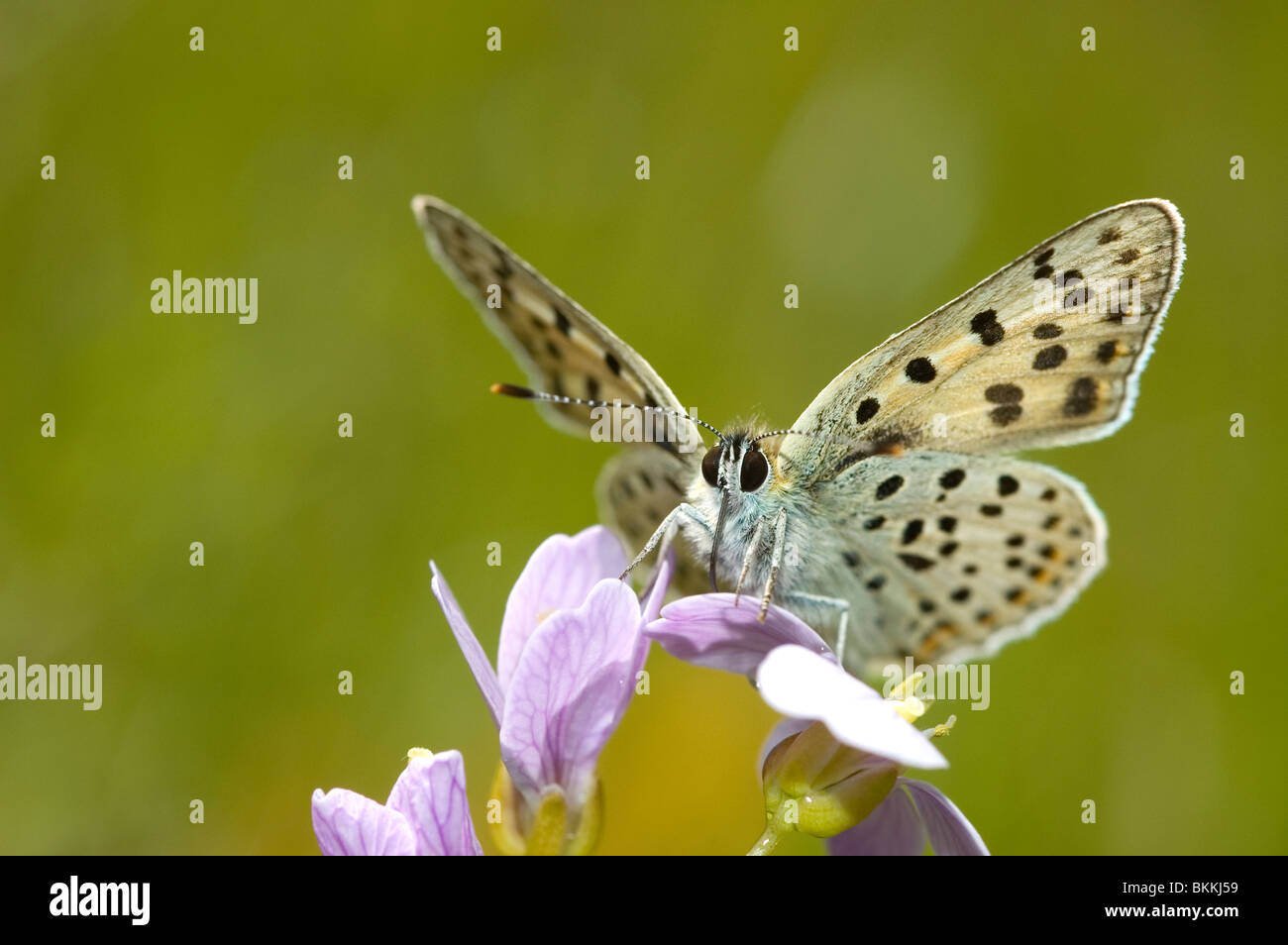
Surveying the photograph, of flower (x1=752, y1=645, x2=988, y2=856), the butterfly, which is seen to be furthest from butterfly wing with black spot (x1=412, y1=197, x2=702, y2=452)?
flower (x1=752, y1=645, x2=988, y2=856)

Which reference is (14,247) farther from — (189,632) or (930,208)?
(930,208)

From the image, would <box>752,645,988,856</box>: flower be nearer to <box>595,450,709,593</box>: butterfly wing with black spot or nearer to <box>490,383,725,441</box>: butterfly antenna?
<box>595,450,709,593</box>: butterfly wing with black spot

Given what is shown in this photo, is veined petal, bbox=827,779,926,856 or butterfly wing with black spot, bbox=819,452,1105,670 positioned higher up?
butterfly wing with black spot, bbox=819,452,1105,670

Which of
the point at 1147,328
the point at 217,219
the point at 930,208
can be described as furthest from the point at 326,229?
the point at 1147,328

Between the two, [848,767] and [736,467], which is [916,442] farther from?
[848,767]

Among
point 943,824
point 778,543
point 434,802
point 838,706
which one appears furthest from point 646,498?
point 838,706
